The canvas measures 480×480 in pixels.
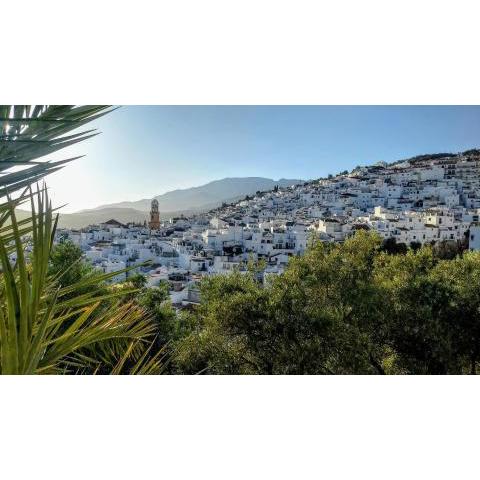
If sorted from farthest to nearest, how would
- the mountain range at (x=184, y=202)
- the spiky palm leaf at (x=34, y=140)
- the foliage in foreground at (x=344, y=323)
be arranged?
1. the mountain range at (x=184, y=202)
2. the foliage in foreground at (x=344, y=323)
3. the spiky palm leaf at (x=34, y=140)

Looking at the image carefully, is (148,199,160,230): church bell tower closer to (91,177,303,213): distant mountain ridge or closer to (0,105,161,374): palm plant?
(91,177,303,213): distant mountain ridge

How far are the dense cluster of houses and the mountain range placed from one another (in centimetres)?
10

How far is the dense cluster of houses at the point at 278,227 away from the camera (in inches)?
169

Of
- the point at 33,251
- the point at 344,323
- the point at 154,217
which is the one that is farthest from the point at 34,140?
the point at 154,217

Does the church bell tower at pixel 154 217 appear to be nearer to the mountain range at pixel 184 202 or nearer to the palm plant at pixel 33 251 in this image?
the mountain range at pixel 184 202

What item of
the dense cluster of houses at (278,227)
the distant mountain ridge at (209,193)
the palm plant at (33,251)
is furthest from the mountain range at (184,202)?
the palm plant at (33,251)

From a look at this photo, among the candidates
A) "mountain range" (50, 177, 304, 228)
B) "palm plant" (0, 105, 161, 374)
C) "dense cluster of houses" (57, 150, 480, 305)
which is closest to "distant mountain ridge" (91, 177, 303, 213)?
"mountain range" (50, 177, 304, 228)

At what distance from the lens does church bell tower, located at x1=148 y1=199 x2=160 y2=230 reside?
4.08 metres

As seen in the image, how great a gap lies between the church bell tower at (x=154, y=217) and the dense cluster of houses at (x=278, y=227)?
0.05 feet

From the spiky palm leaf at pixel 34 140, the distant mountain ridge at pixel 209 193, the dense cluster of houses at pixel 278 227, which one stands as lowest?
the dense cluster of houses at pixel 278 227

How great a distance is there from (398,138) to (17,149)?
3.64 meters

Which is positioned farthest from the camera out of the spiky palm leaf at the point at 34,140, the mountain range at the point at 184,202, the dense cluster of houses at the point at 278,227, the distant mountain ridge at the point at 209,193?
the dense cluster of houses at the point at 278,227
